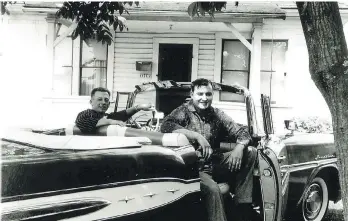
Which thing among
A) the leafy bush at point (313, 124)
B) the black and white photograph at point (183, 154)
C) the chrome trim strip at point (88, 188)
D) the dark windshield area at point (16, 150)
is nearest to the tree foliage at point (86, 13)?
the black and white photograph at point (183, 154)

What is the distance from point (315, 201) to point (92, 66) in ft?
22.4

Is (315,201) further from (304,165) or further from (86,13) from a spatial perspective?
(86,13)

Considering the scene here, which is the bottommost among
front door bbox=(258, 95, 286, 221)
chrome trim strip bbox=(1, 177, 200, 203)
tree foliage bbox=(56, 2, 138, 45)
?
front door bbox=(258, 95, 286, 221)

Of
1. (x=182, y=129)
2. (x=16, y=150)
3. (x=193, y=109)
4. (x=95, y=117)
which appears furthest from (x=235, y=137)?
(x=16, y=150)

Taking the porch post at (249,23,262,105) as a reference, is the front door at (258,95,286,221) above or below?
below

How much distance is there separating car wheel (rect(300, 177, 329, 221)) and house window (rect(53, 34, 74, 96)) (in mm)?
6757

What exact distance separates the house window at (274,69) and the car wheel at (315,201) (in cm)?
522

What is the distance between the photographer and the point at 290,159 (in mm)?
3682

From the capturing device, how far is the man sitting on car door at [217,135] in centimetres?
326

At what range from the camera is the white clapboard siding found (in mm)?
9867

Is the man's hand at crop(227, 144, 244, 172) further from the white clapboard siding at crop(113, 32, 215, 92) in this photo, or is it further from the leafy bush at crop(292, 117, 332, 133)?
the white clapboard siding at crop(113, 32, 215, 92)

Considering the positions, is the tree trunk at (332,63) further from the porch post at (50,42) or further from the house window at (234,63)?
the house window at (234,63)

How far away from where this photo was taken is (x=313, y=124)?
8.52m

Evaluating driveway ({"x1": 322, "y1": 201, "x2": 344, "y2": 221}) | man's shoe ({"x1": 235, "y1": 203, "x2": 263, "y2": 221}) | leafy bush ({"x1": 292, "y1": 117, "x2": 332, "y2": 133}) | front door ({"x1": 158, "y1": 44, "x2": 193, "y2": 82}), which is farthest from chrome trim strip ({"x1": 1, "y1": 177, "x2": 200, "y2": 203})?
front door ({"x1": 158, "y1": 44, "x2": 193, "y2": 82})
